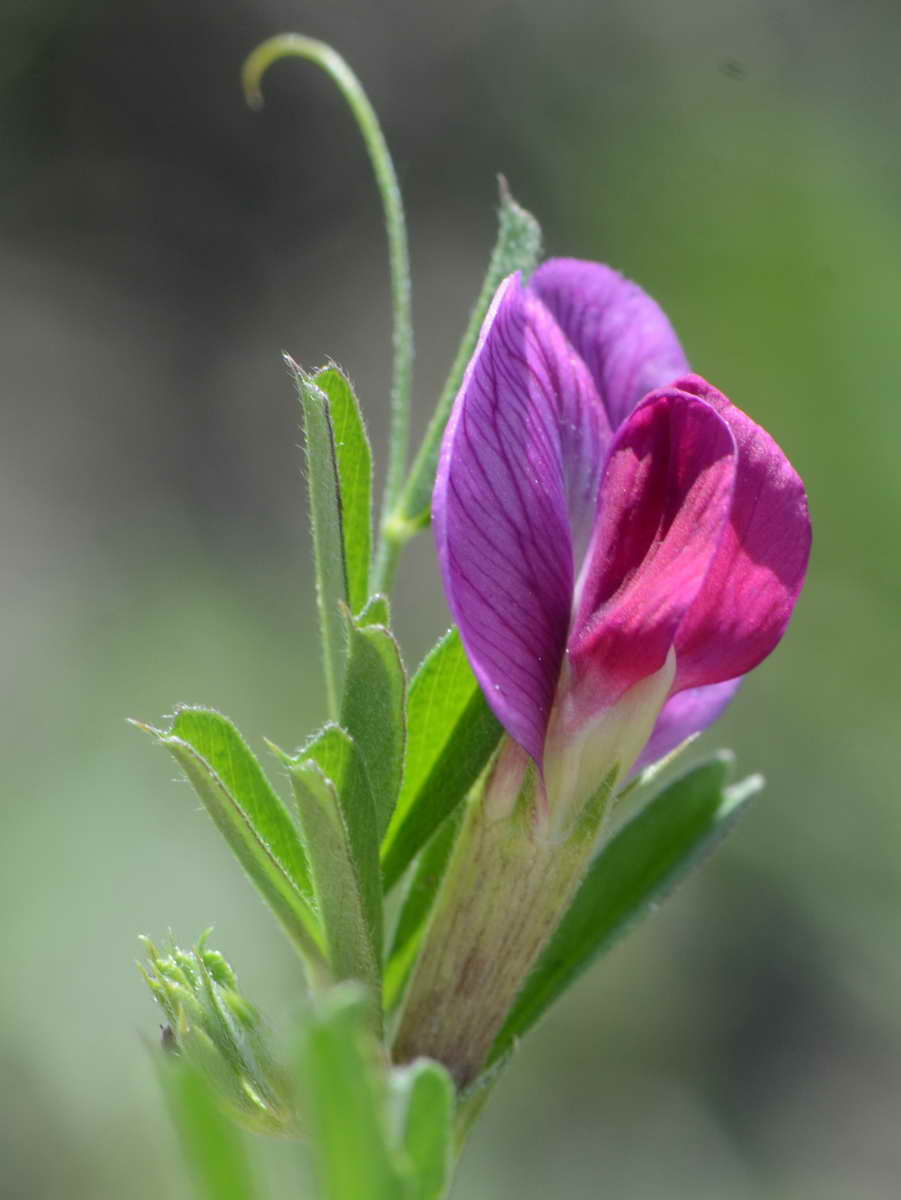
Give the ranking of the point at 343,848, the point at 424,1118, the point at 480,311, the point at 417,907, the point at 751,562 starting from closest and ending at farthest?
the point at 424,1118
the point at 343,848
the point at 751,562
the point at 417,907
the point at 480,311

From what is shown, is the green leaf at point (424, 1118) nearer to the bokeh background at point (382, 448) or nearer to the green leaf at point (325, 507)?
the green leaf at point (325, 507)

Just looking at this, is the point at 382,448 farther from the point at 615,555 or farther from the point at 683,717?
→ the point at 615,555

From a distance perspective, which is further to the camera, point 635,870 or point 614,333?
point 614,333

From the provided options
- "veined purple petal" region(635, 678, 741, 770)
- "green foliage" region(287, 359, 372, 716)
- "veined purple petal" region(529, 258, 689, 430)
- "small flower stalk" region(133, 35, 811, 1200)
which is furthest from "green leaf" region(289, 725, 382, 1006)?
"veined purple petal" region(529, 258, 689, 430)

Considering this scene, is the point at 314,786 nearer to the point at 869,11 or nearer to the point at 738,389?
the point at 738,389

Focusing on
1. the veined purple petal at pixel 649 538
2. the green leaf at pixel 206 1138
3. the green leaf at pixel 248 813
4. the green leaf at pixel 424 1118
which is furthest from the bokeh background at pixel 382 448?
the green leaf at pixel 206 1138

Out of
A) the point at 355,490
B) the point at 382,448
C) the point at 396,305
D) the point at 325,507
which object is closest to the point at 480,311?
the point at 396,305
